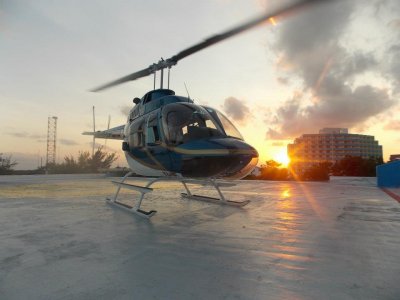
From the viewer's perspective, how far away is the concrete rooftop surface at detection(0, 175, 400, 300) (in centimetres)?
314

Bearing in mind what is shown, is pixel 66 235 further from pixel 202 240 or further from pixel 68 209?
pixel 68 209

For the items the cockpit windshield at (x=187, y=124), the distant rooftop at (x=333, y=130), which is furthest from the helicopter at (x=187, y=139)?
the distant rooftop at (x=333, y=130)

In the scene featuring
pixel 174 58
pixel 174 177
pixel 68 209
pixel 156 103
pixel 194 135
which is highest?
pixel 174 58

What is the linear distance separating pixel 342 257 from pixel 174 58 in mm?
6296

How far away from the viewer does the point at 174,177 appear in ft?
24.7

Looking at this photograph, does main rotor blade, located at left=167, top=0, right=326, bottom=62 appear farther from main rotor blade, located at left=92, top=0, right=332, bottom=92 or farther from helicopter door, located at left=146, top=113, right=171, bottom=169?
helicopter door, located at left=146, top=113, right=171, bottom=169

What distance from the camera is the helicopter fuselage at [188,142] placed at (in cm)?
605

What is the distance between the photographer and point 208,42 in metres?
6.61

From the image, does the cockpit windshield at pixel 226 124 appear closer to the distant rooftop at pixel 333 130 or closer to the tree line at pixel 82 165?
the tree line at pixel 82 165

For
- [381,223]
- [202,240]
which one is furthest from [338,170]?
[202,240]

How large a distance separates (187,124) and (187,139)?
1.20ft

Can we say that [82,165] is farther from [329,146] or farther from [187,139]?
[329,146]

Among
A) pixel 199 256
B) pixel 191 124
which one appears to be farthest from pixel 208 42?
pixel 199 256

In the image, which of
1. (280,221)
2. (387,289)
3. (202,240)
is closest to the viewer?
(387,289)
